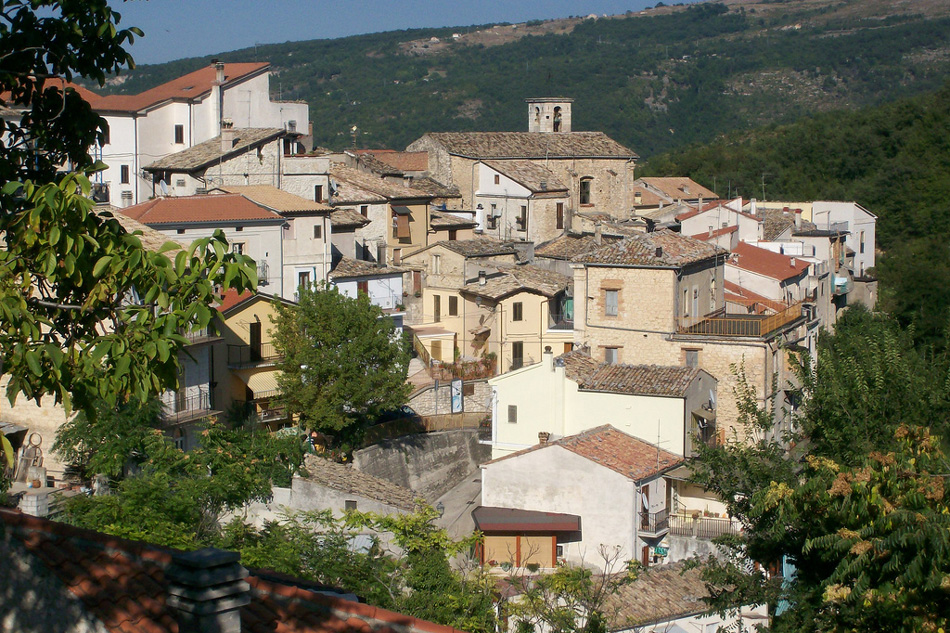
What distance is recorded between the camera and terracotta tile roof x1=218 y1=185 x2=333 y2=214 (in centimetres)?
3544

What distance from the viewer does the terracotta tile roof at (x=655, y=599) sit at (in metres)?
18.8

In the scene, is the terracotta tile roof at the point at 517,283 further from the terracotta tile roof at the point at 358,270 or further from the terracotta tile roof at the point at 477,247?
the terracotta tile roof at the point at 358,270

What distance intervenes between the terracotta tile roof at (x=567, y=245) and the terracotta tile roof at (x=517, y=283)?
2696mm

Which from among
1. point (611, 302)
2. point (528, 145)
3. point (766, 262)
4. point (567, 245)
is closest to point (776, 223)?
point (567, 245)

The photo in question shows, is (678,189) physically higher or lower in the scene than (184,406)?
higher

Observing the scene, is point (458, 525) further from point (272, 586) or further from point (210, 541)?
point (272, 586)

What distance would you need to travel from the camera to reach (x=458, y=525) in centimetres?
2653

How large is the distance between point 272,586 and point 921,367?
20.4 m

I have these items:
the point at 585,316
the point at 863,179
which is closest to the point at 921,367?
the point at 585,316

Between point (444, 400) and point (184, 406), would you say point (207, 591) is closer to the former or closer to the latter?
point (184, 406)

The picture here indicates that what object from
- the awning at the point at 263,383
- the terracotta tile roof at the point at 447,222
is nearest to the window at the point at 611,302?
the awning at the point at 263,383

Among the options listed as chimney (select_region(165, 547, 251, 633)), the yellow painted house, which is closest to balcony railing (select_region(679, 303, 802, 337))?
the yellow painted house

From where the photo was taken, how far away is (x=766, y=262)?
38.3 metres

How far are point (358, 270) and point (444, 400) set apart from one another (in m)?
6.27
